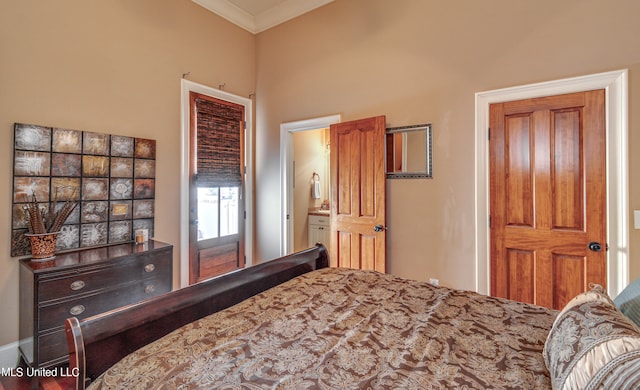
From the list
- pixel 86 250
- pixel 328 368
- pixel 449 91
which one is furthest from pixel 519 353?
pixel 86 250

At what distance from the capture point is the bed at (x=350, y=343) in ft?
2.82

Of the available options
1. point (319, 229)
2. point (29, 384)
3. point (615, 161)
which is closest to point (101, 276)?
point (29, 384)

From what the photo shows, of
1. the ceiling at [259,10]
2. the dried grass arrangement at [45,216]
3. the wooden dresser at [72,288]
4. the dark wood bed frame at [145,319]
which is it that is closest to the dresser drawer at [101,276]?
the wooden dresser at [72,288]

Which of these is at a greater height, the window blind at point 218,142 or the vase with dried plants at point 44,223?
the window blind at point 218,142

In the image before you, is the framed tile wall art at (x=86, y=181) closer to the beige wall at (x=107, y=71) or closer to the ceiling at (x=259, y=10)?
the beige wall at (x=107, y=71)

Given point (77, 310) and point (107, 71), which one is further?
point (107, 71)

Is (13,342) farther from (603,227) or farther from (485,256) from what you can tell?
(603,227)

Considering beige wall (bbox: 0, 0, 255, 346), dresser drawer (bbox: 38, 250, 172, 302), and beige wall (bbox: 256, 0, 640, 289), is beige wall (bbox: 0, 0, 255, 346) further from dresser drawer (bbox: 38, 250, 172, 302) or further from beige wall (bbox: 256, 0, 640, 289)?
beige wall (bbox: 256, 0, 640, 289)

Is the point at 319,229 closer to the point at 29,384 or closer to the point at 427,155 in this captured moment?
the point at 427,155

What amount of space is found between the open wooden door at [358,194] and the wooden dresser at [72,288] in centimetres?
185

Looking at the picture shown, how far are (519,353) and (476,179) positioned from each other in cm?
184

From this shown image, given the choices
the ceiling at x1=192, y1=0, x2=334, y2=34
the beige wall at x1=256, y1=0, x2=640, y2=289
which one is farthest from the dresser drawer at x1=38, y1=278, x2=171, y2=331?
the ceiling at x1=192, y1=0, x2=334, y2=34

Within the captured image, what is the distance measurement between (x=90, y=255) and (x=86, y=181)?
66 centimetres

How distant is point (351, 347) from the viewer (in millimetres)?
1084
